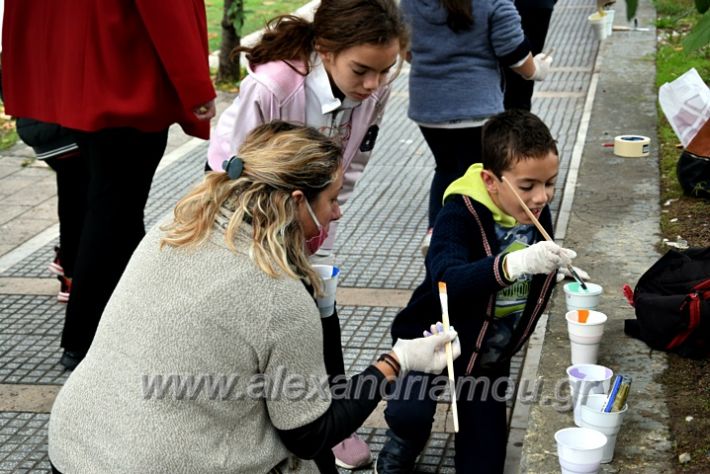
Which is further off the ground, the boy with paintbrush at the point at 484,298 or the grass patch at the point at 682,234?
the boy with paintbrush at the point at 484,298

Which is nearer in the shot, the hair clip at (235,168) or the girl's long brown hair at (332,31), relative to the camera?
the hair clip at (235,168)

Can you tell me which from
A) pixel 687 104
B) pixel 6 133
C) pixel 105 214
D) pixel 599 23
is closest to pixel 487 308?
pixel 105 214

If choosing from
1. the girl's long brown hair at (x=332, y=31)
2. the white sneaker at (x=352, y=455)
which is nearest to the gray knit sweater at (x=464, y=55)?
the girl's long brown hair at (x=332, y=31)

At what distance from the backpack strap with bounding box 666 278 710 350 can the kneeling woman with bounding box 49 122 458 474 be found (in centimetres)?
161

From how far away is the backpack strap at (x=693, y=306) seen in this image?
3717mm

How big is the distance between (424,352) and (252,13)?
32.5 ft

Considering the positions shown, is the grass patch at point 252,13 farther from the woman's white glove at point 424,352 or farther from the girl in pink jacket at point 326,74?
the woman's white glove at point 424,352

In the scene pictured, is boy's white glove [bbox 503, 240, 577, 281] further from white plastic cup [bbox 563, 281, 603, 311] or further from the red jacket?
the red jacket

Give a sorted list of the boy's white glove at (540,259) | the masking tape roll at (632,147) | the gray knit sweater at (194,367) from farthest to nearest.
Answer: the masking tape roll at (632,147), the boy's white glove at (540,259), the gray knit sweater at (194,367)

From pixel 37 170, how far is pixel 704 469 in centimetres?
528

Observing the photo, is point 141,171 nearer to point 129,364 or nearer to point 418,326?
point 418,326

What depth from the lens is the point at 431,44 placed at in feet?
16.5

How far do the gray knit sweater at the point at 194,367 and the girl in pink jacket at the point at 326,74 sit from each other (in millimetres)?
913

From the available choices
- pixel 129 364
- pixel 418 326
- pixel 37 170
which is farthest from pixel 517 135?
pixel 37 170
